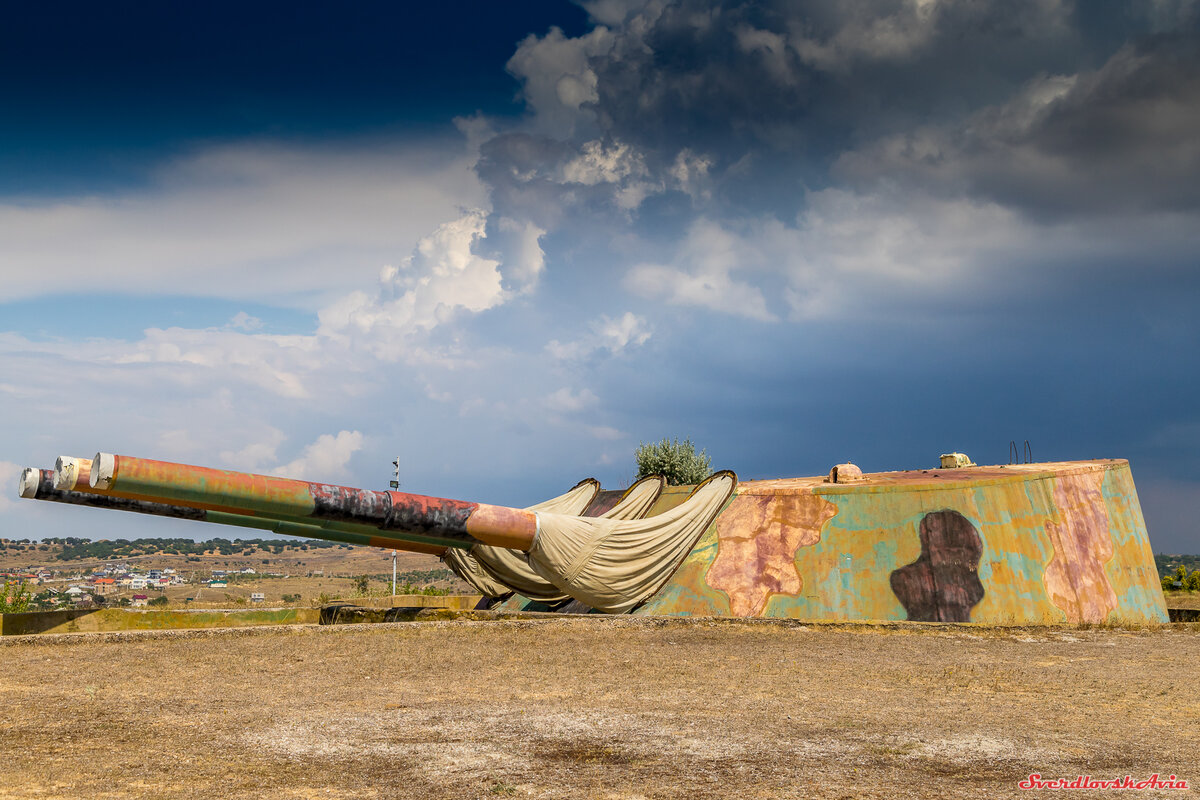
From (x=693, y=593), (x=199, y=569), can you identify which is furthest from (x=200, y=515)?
(x=199, y=569)

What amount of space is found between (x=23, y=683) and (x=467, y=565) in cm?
787

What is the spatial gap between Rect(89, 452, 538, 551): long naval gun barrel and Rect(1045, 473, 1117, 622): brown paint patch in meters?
6.81

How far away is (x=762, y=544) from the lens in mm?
13078

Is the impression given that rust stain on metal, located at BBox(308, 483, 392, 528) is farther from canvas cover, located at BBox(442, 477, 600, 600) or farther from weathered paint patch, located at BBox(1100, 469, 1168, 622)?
weathered paint patch, located at BBox(1100, 469, 1168, 622)

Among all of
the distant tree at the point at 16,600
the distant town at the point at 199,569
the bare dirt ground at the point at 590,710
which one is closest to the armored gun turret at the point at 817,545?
the bare dirt ground at the point at 590,710

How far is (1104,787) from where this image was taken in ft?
17.6

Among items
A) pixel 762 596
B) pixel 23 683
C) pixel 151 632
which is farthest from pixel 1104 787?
pixel 151 632

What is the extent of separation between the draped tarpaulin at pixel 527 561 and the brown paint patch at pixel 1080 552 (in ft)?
17.8

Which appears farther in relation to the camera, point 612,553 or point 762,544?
point 762,544

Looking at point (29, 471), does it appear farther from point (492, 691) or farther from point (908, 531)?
point (908, 531)

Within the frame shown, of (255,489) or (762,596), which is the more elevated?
(255,489)

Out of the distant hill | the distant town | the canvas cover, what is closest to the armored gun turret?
the canvas cover

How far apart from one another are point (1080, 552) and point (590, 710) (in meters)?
8.59

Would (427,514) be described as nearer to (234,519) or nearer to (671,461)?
(234,519)
